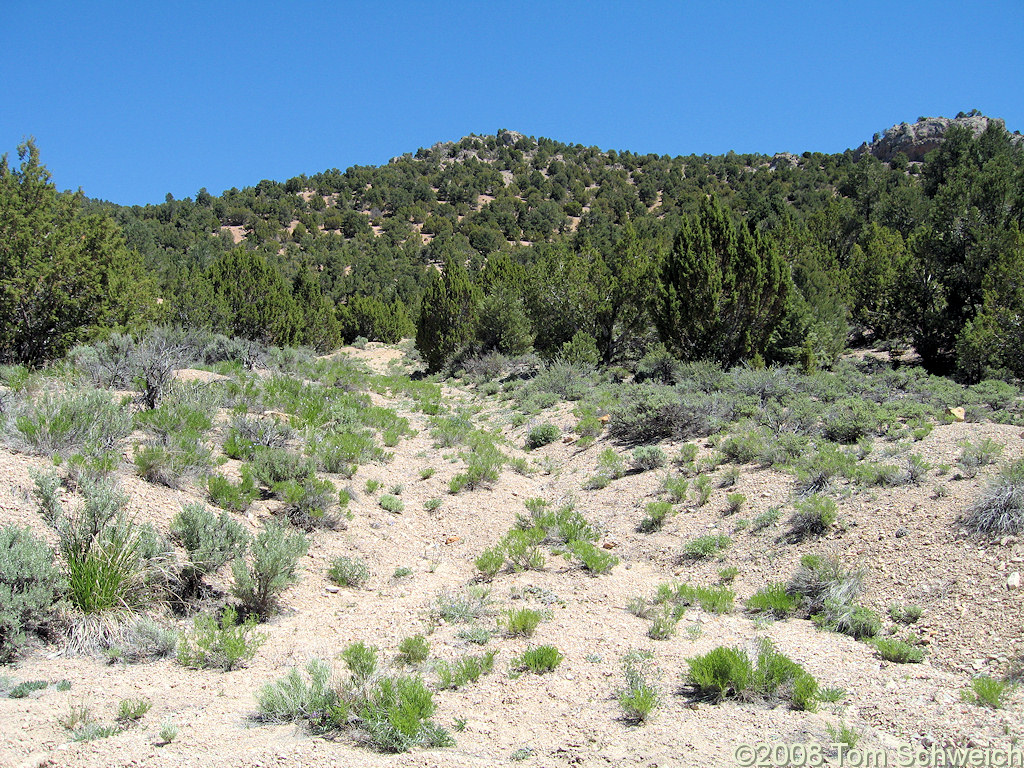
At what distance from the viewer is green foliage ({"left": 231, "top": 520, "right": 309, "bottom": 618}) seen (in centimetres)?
504

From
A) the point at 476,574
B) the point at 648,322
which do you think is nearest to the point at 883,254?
the point at 648,322

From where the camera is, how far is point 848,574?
18.0 ft

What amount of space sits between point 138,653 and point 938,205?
2372 cm

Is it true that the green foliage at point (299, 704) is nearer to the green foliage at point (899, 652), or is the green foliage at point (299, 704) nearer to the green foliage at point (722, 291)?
the green foliage at point (899, 652)

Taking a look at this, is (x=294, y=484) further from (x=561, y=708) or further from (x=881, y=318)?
(x=881, y=318)

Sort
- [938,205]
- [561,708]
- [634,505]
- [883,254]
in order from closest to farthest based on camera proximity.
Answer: [561,708], [634,505], [938,205], [883,254]

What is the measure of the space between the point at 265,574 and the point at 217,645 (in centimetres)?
85

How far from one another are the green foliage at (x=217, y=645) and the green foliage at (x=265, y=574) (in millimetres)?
410

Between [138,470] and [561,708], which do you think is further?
[138,470]

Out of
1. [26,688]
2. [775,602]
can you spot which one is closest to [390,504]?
[26,688]

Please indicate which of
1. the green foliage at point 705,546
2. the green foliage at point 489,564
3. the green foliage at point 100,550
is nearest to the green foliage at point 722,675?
the green foliage at point 489,564

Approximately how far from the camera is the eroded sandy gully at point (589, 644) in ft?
10.5

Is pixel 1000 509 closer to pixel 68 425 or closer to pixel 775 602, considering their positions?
pixel 775 602

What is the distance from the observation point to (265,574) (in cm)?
507
